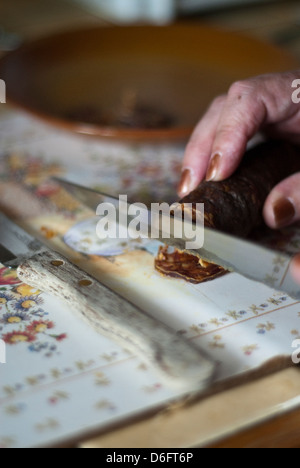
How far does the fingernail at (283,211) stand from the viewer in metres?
0.88

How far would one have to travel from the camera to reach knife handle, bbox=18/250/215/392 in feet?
1.95

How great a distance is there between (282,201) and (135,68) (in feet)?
2.69

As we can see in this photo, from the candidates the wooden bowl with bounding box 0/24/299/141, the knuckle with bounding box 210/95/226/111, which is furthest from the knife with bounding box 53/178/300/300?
the wooden bowl with bounding box 0/24/299/141

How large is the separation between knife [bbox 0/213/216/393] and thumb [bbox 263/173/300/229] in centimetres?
33

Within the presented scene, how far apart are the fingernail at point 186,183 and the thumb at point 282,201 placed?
15 cm

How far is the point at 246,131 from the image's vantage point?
0.93m

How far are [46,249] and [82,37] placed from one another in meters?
0.96

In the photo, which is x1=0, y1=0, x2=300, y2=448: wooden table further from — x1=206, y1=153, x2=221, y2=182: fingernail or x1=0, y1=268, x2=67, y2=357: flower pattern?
x1=206, y1=153, x2=221, y2=182: fingernail

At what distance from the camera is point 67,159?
4.00 ft

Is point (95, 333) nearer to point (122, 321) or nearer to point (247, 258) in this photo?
point (122, 321)

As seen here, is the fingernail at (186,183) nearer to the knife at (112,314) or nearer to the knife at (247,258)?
the knife at (247,258)
